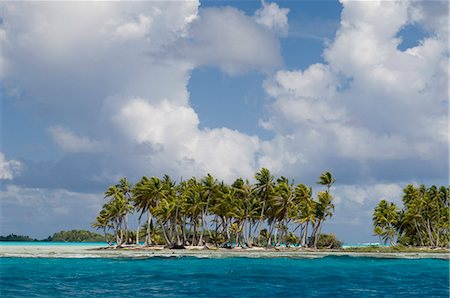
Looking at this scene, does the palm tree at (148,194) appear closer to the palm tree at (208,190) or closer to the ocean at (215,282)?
the palm tree at (208,190)

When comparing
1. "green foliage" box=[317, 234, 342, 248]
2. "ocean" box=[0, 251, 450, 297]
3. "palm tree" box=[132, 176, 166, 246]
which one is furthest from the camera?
"green foliage" box=[317, 234, 342, 248]

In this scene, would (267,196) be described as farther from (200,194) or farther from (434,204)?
(434,204)

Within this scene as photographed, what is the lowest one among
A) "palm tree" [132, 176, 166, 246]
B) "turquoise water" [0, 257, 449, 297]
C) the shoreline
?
"turquoise water" [0, 257, 449, 297]

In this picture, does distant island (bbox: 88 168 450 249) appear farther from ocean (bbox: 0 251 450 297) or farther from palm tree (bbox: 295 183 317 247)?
ocean (bbox: 0 251 450 297)

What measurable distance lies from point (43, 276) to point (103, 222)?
218 ft

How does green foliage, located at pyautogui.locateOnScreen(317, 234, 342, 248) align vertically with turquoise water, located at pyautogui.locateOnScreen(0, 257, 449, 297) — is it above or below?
above

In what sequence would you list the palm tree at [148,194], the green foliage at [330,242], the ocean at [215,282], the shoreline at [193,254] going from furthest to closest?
the green foliage at [330,242] → the palm tree at [148,194] → the shoreline at [193,254] → the ocean at [215,282]

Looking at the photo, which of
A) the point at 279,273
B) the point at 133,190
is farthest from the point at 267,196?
the point at 279,273

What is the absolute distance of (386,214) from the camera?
11888 cm

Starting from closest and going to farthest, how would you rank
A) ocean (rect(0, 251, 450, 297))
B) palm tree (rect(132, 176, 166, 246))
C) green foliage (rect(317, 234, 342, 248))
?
ocean (rect(0, 251, 450, 297)) < palm tree (rect(132, 176, 166, 246)) < green foliage (rect(317, 234, 342, 248))

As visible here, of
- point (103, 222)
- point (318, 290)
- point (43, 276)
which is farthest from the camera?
point (103, 222)

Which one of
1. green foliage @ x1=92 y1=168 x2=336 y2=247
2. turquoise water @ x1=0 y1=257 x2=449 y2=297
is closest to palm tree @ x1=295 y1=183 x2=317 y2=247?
green foliage @ x1=92 y1=168 x2=336 y2=247

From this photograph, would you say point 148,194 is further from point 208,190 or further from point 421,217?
point 421,217

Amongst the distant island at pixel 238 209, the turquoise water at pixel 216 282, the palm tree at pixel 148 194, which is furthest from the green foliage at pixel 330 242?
the turquoise water at pixel 216 282
